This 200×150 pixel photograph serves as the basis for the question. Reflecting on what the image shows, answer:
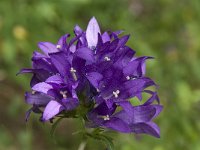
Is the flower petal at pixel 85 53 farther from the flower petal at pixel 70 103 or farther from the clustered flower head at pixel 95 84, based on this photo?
the flower petal at pixel 70 103

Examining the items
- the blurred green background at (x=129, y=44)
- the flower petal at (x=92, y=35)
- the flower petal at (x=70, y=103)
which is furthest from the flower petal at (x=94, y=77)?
the blurred green background at (x=129, y=44)

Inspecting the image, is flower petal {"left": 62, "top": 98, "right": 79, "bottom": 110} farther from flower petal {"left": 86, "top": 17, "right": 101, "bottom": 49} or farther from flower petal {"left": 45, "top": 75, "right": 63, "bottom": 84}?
flower petal {"left": 86, "top": 17, "right": 101, "bottom": 49}

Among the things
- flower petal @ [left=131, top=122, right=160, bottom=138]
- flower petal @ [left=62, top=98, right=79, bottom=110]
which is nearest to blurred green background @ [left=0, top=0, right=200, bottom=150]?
flower petal @ [left=131, top=122, right=160, bottom=138]

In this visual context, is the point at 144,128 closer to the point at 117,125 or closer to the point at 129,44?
the point at 117,125

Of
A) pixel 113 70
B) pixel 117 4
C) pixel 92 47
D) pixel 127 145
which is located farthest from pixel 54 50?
pixel 117 4

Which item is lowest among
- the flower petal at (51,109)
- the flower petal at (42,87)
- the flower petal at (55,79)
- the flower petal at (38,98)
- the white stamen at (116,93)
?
the flower petal at (38,98)

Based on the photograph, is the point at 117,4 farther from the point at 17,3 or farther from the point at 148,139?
the point at 148,139

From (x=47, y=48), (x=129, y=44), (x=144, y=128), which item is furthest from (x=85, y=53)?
(x=129, y=44)
